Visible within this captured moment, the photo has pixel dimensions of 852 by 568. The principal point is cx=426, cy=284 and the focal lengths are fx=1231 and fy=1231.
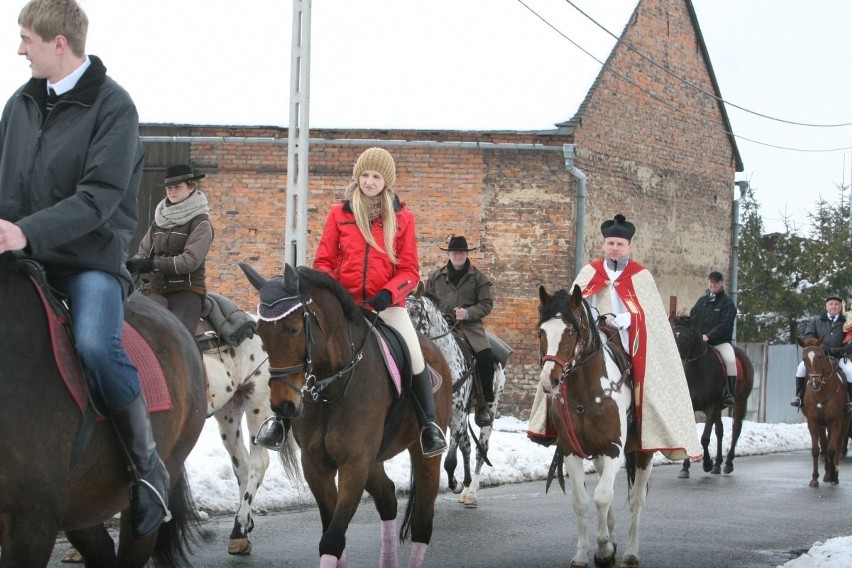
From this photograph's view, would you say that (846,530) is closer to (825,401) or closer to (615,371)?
(615,371)

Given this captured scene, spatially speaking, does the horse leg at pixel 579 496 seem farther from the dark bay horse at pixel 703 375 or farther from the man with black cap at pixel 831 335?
the man with black cap at pixel 831 335

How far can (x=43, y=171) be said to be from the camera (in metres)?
4.67

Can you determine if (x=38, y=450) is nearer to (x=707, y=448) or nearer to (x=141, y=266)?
(x=141, y=266)

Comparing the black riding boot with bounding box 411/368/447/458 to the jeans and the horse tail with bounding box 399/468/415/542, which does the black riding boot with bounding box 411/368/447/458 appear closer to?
the horse tail with bounding box 399/468/415/542

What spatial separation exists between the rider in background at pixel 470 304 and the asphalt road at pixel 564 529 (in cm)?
114

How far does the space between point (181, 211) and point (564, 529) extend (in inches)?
169

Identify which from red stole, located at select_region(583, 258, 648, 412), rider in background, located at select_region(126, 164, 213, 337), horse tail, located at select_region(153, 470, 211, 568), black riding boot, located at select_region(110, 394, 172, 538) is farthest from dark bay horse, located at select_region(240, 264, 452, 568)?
rider in background, located at select_region(126, 164, 213, 337)

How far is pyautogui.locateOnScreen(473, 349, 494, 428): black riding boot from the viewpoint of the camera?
43.0 feet

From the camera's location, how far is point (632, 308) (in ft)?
31.0

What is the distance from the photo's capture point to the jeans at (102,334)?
4.52 m

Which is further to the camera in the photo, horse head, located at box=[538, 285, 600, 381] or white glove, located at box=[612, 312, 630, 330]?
white glove, located at box=[612, 312, 630, 330]

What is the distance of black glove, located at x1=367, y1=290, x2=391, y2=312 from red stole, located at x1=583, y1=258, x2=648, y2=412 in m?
2.48

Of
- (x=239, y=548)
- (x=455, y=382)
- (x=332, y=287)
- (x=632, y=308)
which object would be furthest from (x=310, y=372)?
(x=455, y=382)

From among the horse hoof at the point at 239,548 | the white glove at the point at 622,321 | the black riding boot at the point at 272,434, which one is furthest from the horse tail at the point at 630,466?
the black riding boot at the point at 272,434
